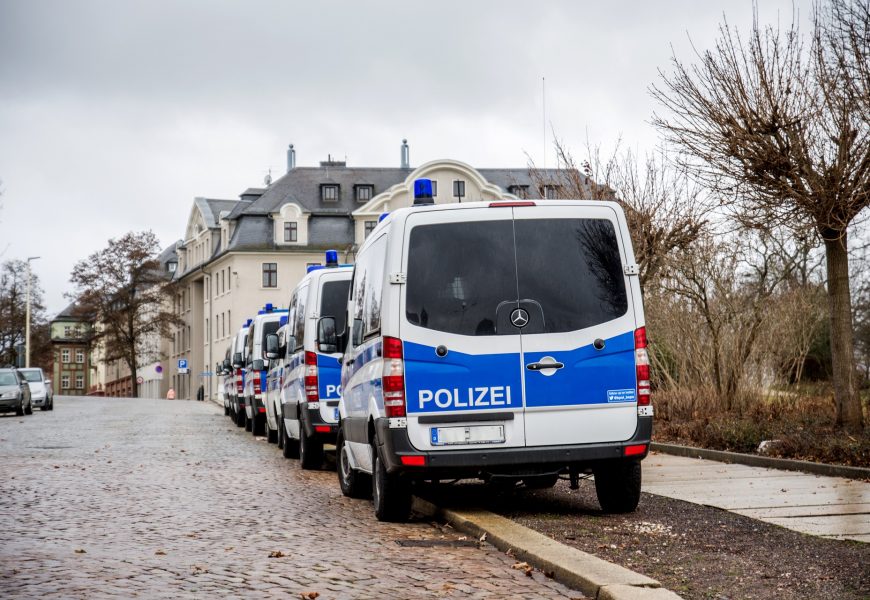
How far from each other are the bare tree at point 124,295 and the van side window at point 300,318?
69.4 m

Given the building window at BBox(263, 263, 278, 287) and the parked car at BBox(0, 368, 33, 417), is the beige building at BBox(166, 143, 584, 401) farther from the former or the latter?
the parked car at BBox(0, 368, 33, 417)

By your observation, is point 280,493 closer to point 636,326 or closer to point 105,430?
point 636,326

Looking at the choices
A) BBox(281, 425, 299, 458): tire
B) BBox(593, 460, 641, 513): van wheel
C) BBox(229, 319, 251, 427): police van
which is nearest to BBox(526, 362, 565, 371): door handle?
BBox(593, 460, 641, 513): van wheel

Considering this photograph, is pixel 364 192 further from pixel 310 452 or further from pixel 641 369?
pixel 641 369

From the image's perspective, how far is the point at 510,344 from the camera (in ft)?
30.9

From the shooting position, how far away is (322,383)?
15375mm

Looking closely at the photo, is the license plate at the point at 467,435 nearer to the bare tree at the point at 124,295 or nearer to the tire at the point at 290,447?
the tire at the point at 290,447

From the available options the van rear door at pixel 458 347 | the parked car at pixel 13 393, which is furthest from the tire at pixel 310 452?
the parked car at pixel 13 393

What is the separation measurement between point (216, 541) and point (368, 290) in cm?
275

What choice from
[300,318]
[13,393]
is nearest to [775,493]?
[300,318]

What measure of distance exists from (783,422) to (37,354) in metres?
77.7

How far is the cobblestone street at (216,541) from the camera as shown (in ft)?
23.0

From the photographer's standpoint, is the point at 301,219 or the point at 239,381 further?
the point at 301,219

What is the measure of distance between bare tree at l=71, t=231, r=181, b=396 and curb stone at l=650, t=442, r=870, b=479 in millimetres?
71642
